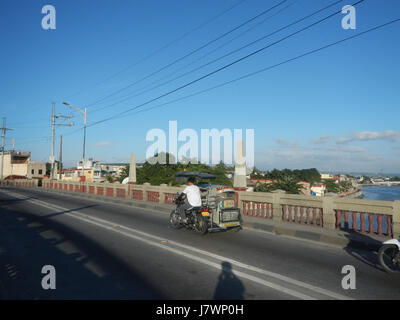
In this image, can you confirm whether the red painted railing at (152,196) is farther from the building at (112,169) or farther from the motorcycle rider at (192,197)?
the building at (112,169)

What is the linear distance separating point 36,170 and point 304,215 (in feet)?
340

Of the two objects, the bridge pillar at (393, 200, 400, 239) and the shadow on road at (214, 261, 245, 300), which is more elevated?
the bridge pillar at (393, 200, 400, 239)

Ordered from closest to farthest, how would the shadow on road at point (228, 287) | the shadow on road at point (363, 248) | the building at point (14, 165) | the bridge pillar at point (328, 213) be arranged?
the shadow on road at point (228, 287) < the shadow on road at point (363, 248) < the bridge pillar at point (328, 213) < the building at point (14, 165)

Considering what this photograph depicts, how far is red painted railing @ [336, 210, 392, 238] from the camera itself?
28.4 ft

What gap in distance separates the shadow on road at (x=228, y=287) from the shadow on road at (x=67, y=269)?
2.94 feet

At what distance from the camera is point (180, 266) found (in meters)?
6.14

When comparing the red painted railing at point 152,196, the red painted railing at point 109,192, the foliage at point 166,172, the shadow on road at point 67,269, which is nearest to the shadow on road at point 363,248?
the shadow on road at point 67,269

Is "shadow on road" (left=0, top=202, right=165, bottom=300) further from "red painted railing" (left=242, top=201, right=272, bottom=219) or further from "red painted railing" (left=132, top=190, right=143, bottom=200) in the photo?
"red painted railing" (left=132, top=190, right=143, bottom=200)

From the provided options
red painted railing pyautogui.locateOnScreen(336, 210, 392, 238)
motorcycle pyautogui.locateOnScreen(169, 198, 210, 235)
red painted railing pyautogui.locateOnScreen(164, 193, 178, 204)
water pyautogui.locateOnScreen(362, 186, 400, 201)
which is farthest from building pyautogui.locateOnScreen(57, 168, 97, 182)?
water pyautogui.locateOnScreen(362, 186, 400, 201)

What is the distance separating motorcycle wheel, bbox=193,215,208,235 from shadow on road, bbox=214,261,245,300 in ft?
11.5

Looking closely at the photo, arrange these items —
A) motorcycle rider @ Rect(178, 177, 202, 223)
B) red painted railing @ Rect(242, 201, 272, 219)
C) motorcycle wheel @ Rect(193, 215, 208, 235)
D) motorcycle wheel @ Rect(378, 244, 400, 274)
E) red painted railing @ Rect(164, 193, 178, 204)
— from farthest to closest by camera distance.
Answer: red painted railing @ Rect(164, 193, 178, 204) < red painted railing @ Rect(242, 201, 272, 219) < motorcycle rider @ Rect(178, 177, 202, 223) < motorcycle wheel @ Rect(193, 215, 208, 235) < motorcycle wheel @ Rect(378, 244, 400, 274)

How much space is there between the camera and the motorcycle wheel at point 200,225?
936 centimetres
